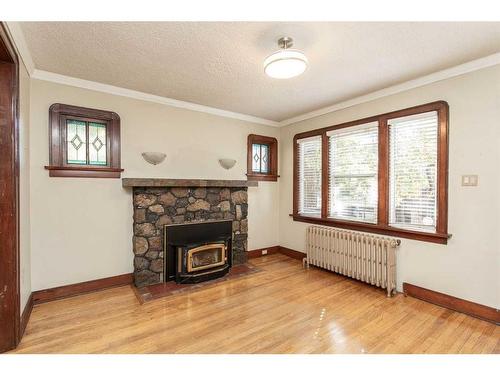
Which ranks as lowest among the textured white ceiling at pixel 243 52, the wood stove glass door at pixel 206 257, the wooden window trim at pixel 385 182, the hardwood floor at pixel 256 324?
the hardwood floor at pixel 256 324

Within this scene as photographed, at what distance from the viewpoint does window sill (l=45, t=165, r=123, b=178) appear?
2.78 meters

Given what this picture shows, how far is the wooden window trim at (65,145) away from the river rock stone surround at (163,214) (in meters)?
0.46

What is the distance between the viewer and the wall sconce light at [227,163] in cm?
396

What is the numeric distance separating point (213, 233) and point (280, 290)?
51.8 inches

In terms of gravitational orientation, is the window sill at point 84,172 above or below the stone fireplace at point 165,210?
above

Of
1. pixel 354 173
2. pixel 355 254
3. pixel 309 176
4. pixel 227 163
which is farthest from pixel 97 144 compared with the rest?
pixel 355 254

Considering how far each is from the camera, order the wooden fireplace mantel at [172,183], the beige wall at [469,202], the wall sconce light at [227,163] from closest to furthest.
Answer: the beige wall at [469,202], the wooden fireplace mantel at [172,183], the wall sconce light at [227,163]

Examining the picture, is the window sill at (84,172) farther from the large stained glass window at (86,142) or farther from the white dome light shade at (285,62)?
the white dome light shade at (285,62)

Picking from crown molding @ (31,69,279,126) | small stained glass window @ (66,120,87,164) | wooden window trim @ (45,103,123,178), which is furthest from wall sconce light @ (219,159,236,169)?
small stained glass window @ (66,120,87,164)

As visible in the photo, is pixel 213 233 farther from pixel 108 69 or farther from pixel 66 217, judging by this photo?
pixel 108 69

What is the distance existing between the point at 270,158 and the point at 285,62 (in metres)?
2.75

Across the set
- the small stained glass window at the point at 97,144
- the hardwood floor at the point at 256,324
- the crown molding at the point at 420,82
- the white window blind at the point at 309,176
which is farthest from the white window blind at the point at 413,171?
the small stained glass window at the point at 97,144

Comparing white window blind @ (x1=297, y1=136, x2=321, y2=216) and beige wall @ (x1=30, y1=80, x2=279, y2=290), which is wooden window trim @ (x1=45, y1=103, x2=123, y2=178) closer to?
beige wall @ (x1=30, y1=80, x2=279, y2=290)
